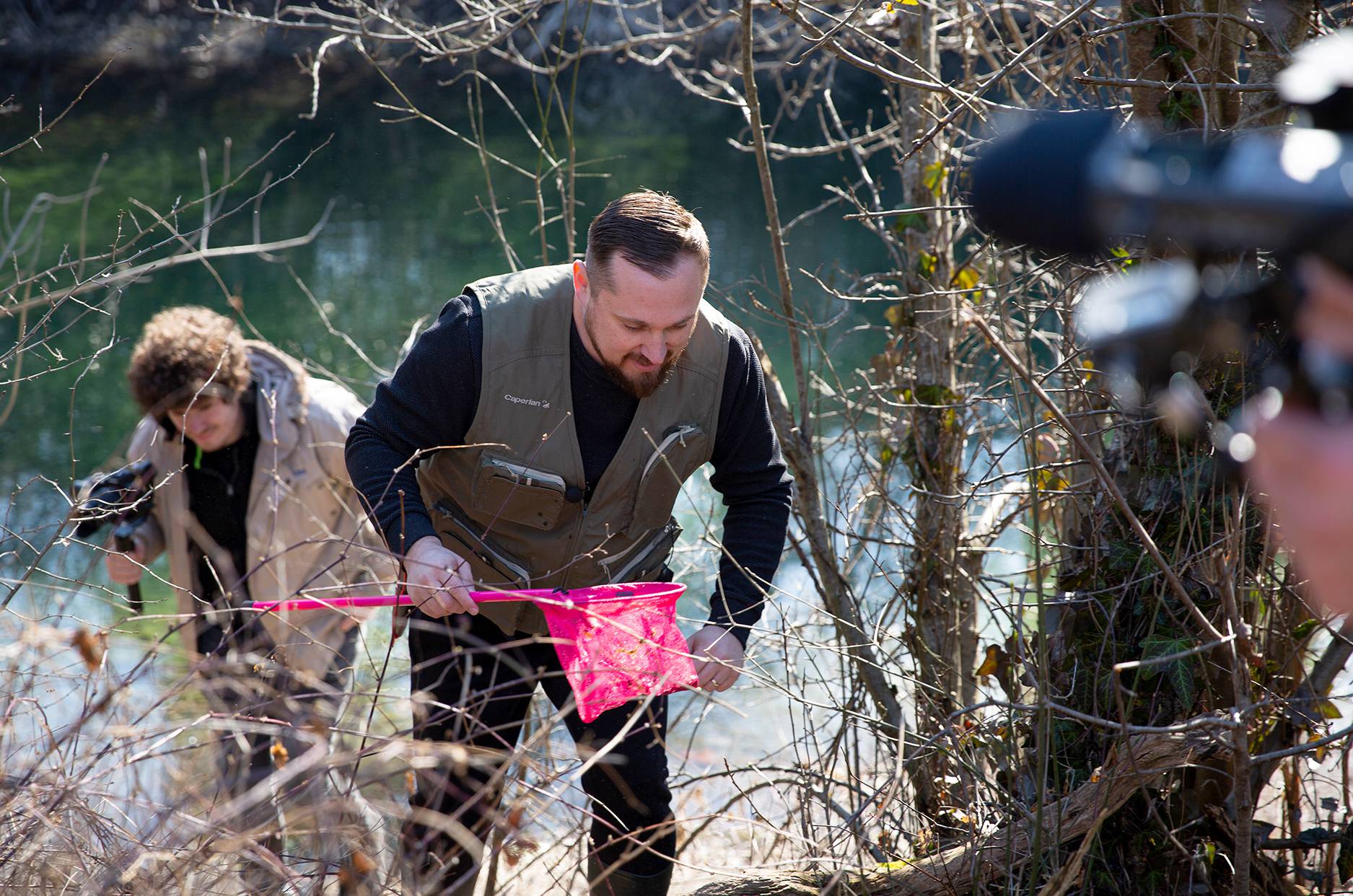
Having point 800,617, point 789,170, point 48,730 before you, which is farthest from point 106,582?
point 789,170

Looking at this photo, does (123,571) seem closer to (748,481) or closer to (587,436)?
(587,436)

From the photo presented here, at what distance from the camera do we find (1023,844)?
236 centimetres

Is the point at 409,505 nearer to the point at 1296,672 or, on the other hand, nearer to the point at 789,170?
the point at 1296,672

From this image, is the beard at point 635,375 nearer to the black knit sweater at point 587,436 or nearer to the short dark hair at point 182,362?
the black knit sweater at point 587,436

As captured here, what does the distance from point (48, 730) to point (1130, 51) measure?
2.34 m

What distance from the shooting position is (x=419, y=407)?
2.55m

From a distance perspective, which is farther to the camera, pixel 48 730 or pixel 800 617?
pixel 800 617

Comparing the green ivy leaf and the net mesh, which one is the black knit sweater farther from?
the green ivy leaf

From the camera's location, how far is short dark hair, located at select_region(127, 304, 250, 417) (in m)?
3.26

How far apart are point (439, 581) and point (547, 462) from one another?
0.44 metres

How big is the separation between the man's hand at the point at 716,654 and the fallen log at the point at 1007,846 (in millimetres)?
412

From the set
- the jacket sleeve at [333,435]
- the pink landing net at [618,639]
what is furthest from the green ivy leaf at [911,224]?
the jacket sleeve at [333,435]

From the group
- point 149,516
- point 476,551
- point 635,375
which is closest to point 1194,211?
point 635,375

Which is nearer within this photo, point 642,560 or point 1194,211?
point 1194,211
